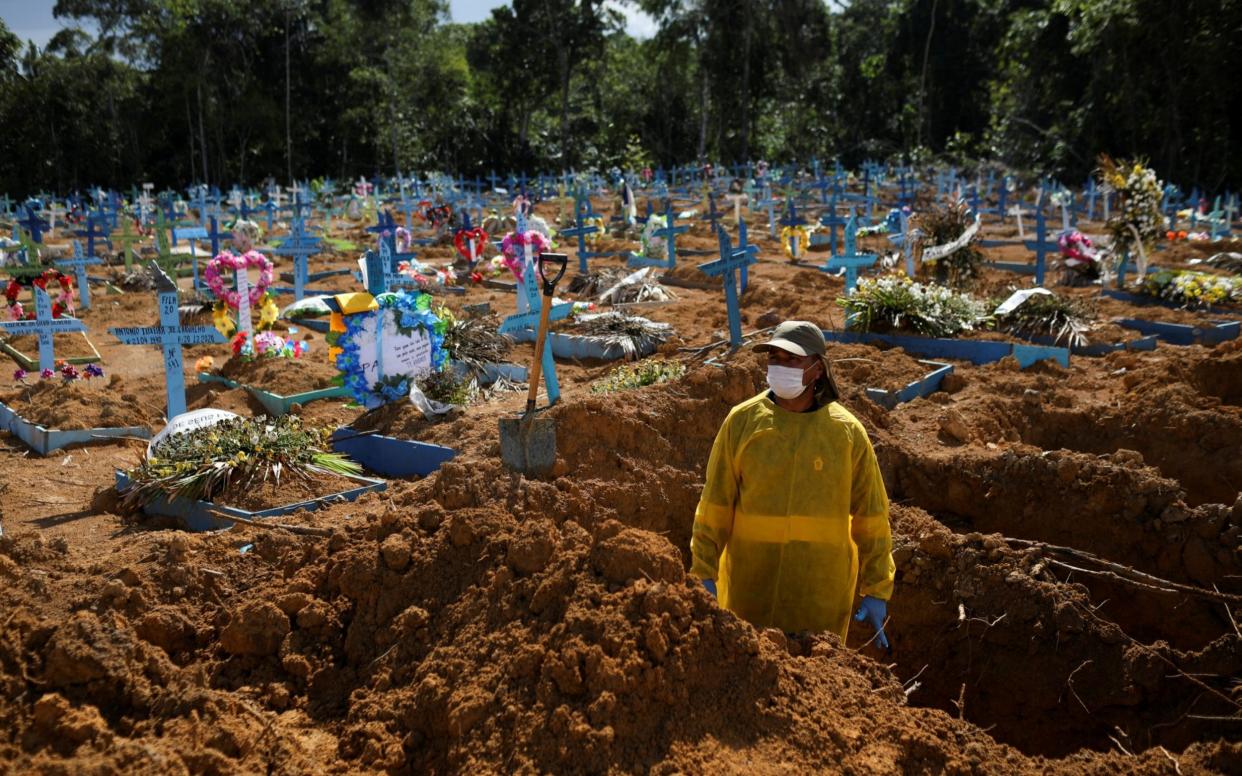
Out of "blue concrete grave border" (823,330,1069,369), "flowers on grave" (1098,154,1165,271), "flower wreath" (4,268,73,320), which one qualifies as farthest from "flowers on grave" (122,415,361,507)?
"flowers on grave" (1098,154,1165,271)

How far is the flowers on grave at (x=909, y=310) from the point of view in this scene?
10.9 metres

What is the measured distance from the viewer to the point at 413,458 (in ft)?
23.6

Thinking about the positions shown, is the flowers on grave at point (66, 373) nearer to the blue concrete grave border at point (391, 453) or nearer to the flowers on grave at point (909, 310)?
the blue concrete grave border at point (391, 453)

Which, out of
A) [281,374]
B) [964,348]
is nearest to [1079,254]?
[964,348]

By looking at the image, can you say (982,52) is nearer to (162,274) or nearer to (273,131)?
(273,131)

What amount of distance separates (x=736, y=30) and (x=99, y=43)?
27.3 meters

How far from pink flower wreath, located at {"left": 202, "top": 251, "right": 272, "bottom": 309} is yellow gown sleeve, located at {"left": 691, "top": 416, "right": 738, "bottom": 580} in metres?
8.38

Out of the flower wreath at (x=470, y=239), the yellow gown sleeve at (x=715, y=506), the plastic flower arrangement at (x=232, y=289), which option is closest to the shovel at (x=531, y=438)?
the yellow gown sleeve at (x=715, y=506)

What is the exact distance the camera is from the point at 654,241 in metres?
21.5

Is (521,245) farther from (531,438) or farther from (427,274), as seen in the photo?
(531,438)

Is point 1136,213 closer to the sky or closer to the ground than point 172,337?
closer to the sky

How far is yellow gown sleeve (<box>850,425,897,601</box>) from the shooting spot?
12.5 feet

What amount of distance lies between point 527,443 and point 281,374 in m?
6.04

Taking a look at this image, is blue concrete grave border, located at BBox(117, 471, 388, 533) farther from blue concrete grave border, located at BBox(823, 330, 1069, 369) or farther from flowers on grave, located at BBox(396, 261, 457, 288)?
flowers on grave, located at BBox(396, 261, 457, 288)
